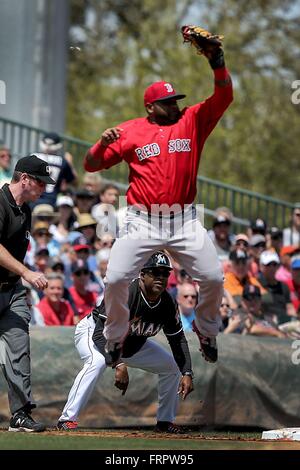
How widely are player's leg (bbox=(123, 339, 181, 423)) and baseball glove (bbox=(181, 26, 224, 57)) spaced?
10.2 ft

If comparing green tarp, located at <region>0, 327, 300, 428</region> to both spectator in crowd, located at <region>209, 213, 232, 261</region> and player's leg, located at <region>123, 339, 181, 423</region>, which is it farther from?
spectator in crowd, located at <region>209, 213, 232, 261</region>

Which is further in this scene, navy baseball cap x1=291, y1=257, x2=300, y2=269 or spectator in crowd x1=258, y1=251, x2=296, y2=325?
navy baseball cap x1=291, y1=257, x2=300, y2=269

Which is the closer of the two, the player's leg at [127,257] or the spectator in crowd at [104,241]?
the player's leg at [127,257]

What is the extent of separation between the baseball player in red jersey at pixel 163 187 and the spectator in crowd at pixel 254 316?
423cm

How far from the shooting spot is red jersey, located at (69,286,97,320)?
47.2ft

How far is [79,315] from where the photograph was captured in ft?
46.8

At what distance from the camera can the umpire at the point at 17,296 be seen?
1005cm

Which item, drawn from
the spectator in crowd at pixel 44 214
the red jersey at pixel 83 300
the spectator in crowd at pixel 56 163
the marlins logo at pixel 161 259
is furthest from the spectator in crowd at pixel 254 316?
the spectator in crowd at pixel 56 163

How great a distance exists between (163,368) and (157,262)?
116 centimetres

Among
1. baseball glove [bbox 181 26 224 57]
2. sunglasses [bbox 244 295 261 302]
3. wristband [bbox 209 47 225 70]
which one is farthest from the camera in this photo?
sunglasses [bbox 244 295 261 302]

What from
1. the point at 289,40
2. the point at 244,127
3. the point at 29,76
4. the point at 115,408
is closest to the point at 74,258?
the point at 115,408

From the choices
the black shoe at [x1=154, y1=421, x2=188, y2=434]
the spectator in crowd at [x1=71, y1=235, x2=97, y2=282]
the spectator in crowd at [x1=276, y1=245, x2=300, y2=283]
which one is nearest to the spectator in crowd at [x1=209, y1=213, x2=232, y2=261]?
the spectator in crowd at [x1=276, y1=245, x2=300, y2=283]

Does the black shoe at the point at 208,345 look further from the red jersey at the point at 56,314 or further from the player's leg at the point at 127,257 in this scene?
the red jersey at the point at 56,314

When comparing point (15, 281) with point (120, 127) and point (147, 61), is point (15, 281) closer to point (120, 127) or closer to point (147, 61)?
point (120, 127)
